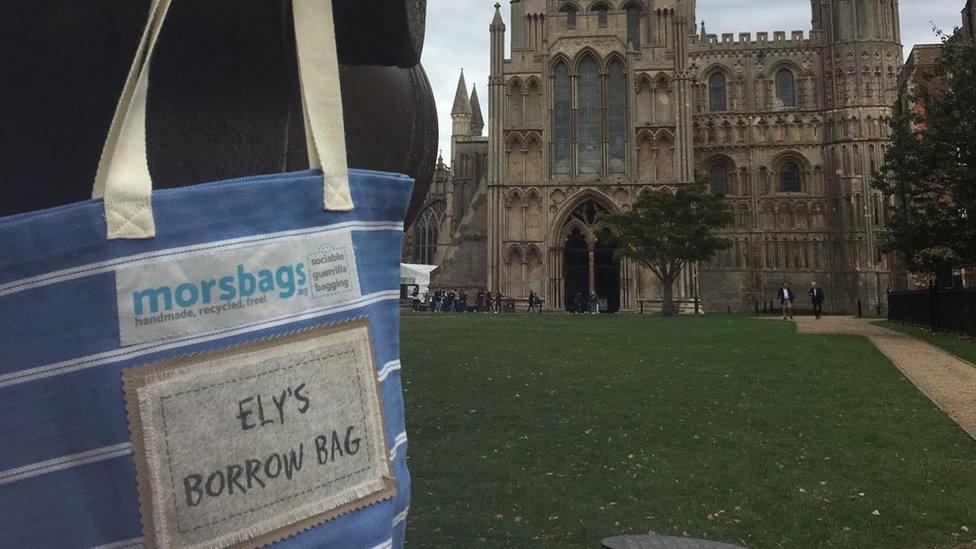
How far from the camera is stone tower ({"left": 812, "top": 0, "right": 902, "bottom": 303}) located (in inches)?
1622

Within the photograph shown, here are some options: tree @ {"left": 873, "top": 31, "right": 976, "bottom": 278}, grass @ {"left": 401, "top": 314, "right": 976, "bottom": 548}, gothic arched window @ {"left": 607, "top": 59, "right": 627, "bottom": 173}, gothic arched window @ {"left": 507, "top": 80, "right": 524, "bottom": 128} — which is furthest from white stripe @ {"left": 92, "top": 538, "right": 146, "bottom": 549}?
gothic arched window @ {"left": 507, "top": 80, "right": 524, "bottom": 128}

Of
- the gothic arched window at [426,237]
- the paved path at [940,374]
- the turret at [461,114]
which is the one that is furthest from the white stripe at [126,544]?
the gothic arched window at [426,237]

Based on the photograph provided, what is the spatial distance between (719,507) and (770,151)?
43.7m

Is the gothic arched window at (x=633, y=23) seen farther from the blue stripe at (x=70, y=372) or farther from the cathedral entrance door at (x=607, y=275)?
the blue stripe at (x=70, y=372)

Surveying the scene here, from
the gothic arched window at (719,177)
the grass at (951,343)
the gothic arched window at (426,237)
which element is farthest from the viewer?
the gothic arched window at (426,237)

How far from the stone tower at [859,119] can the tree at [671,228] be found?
1632cm

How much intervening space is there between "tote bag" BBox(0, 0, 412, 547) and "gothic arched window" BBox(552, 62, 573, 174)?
3472cm

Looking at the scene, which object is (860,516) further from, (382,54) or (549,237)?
(549,237)

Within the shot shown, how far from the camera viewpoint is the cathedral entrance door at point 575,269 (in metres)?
35.8

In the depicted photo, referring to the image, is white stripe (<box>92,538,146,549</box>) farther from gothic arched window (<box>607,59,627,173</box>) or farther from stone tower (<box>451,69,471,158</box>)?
stone tower (<box>451,69,471,158</box>)

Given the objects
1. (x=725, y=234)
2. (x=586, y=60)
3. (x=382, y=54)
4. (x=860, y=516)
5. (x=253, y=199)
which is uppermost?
(x=586, y=60)

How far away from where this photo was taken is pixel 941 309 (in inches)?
664

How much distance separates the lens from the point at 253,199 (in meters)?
0.89

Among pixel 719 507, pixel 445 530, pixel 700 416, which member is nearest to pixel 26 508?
pixel 445 530
